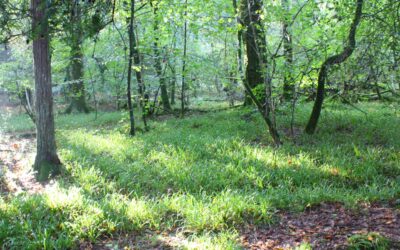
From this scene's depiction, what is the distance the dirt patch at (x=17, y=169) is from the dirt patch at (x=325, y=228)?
16.8 feet

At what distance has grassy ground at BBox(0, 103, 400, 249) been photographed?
16.8 feet

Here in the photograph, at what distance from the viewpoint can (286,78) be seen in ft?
32.0

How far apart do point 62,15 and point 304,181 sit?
5.67m

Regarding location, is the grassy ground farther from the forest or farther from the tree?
the tree

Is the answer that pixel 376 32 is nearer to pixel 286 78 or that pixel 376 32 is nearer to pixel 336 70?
pixel 336 70

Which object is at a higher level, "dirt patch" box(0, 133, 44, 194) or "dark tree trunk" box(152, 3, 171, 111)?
"dark tree trunk" box(152, 3, 171, 111)

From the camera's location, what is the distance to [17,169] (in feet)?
31.0

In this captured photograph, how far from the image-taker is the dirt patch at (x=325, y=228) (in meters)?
4.55

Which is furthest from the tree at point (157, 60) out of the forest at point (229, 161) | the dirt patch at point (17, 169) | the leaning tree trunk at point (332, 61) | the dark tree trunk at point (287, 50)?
the leaning tree trunk at point (332, 61)

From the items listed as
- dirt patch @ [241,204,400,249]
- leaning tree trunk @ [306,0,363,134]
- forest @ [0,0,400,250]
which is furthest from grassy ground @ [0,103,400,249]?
leaning tree trunk @ [306,0,363,134]

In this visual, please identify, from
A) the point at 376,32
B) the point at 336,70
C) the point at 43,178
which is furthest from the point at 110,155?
the point at 376,32

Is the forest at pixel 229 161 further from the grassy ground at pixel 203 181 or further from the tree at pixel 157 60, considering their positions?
the tree at pixel 157 60

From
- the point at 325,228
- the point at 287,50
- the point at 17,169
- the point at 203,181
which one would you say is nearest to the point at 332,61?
the point at 287,50

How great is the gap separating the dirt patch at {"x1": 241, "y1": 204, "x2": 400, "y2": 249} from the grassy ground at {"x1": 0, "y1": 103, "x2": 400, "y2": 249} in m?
0.22
